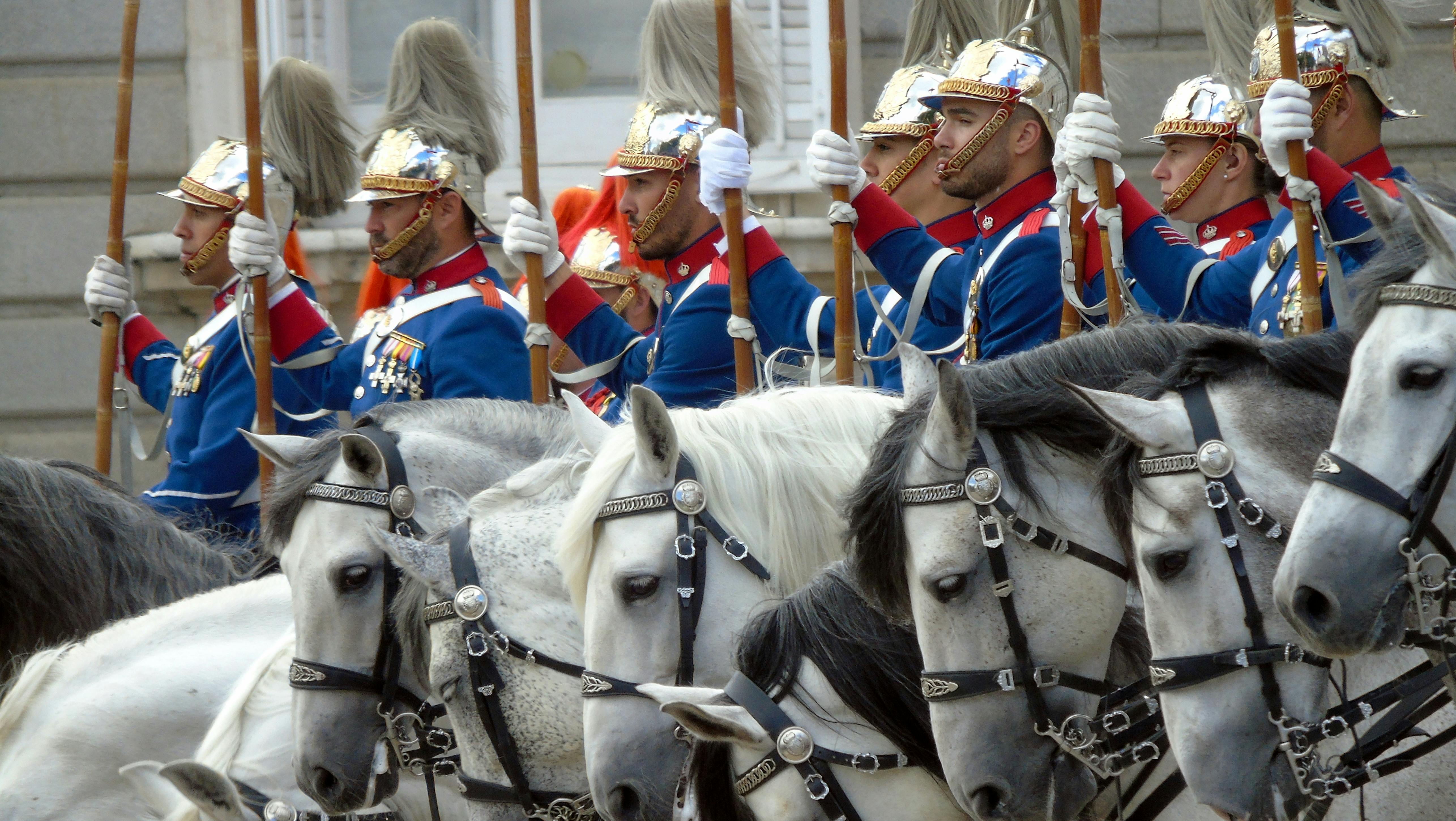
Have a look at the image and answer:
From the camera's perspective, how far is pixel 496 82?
22.1ft

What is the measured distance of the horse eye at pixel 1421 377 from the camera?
8.10 ft

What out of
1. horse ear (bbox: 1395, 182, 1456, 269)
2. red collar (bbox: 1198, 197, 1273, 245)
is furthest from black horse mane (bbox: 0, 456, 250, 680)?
Result: horse ear (bbox: 1395, 182, 1456, 269)

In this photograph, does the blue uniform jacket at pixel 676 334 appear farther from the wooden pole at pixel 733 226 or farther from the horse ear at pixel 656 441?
the horse ear at pixel 656 441

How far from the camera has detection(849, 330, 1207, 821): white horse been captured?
2.95 meters

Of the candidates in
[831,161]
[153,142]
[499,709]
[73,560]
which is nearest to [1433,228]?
[499,709]

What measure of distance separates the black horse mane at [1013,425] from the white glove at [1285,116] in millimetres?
978

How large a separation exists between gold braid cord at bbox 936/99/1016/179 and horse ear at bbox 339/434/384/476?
1917 mm

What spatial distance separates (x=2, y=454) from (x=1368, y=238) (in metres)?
3.90

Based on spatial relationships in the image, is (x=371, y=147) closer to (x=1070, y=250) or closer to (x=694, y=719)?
(x=1070, y=250)

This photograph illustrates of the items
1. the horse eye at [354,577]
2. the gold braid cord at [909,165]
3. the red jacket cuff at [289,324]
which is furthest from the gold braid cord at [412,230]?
the horse eye at [354,577]

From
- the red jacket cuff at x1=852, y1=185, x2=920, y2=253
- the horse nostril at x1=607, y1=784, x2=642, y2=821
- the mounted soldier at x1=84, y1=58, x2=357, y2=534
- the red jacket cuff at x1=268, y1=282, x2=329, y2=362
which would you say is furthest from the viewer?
the mounted soldier at x1=84, y1=58, x2=357, y2=534

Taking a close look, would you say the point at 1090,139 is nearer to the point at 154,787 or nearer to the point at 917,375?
the point at 917,375

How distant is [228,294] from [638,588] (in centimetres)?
435

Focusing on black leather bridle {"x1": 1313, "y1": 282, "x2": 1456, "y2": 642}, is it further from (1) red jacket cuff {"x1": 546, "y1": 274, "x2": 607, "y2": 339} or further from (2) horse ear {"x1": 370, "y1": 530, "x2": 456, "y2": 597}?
(1) red jacket cuff {"x1": 546, "y1": 274, "x2": 607, "y2": 339}
